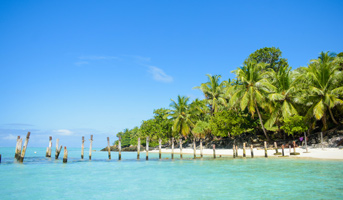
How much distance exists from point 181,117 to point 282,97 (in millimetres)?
20411

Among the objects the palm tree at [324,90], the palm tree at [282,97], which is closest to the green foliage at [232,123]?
the palm tree at [282,97]

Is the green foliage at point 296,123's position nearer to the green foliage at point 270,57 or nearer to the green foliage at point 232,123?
the green foliage at point 232,123

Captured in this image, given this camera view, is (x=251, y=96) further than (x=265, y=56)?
No

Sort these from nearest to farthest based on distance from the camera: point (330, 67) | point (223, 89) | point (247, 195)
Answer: point (247, 195), point (330, 67), point (223, 89)

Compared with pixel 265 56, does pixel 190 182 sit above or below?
below

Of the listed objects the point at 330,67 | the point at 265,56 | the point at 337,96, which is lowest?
the point at 337,96

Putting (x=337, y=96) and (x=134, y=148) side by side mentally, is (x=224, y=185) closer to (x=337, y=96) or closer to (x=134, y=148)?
(x=337, y=96)

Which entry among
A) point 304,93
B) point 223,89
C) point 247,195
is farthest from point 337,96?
point 247,195

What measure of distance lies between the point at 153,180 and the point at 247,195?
21.9 ft

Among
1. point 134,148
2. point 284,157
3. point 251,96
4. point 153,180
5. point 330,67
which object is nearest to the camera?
point 153,180

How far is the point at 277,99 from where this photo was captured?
29.4 metres

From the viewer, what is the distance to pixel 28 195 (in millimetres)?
11914

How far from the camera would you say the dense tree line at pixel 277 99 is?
2672 cm

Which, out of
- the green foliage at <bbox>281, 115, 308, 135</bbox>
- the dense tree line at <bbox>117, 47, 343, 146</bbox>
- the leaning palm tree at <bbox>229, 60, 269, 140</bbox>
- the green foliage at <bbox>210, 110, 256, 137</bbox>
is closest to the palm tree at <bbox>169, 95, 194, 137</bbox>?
the dense tree line at <bbox>117, 47, 343, 146</bbox>
